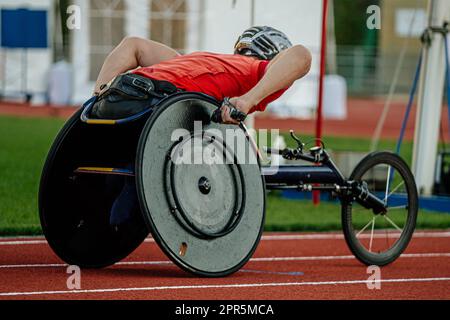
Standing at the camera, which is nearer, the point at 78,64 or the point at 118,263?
the point at 118,263

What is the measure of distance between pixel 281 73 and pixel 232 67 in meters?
0.33

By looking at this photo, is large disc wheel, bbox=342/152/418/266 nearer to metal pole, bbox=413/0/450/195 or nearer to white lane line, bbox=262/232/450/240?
white lane line, bbox=262/232/450/240

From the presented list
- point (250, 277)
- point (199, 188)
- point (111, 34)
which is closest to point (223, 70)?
point (199, 188)

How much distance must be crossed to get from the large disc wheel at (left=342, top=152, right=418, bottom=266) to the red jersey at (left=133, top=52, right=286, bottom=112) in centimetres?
117

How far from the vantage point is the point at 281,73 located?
728 cm

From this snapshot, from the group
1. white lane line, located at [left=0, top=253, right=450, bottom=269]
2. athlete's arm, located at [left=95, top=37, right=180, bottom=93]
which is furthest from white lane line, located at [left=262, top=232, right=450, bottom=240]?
athlete's arm, located at [left=95, top=37, right=180, bottom=93]

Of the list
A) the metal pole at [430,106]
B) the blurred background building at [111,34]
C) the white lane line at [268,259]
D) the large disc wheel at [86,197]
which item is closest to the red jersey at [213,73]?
the large disc wheel at [86,197]

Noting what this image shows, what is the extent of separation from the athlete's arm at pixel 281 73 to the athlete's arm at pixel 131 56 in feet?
2.35

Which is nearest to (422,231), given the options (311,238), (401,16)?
(311,238)

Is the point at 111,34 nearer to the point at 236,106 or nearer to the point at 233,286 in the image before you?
the point at 236,106

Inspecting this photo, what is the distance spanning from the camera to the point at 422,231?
428 inches
